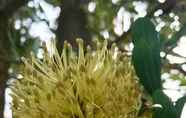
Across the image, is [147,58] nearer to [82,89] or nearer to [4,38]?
[82,89]

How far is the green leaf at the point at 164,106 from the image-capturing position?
0.92 metres

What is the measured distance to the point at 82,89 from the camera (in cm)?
100

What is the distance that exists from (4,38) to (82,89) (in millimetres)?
1248

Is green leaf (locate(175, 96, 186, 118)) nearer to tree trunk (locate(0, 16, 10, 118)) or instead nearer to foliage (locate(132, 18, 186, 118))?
foliage (locate(132, 18, 186, 118))

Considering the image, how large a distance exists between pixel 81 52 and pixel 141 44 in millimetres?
113

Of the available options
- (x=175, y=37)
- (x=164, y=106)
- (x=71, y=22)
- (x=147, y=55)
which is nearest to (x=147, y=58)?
(x=147, y=55)

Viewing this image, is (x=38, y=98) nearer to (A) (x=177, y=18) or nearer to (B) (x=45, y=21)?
(A) (x=177, y=18)

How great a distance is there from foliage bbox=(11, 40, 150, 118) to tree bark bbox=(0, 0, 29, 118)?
1078 millimetres

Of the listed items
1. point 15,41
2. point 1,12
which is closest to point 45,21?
point 15,41

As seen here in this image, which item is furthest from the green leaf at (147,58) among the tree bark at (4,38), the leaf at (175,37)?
the tree bark at (4,38)

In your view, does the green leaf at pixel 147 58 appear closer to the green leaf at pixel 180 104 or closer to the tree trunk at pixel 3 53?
the green leaf at pixel 180 104

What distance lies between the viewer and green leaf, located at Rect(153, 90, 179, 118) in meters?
0.92

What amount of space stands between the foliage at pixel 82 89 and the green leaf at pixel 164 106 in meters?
0.05

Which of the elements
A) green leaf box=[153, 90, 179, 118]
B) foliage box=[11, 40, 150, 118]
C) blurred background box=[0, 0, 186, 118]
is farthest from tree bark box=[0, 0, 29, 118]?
green leaf box=[153, 90, 179, 118]
